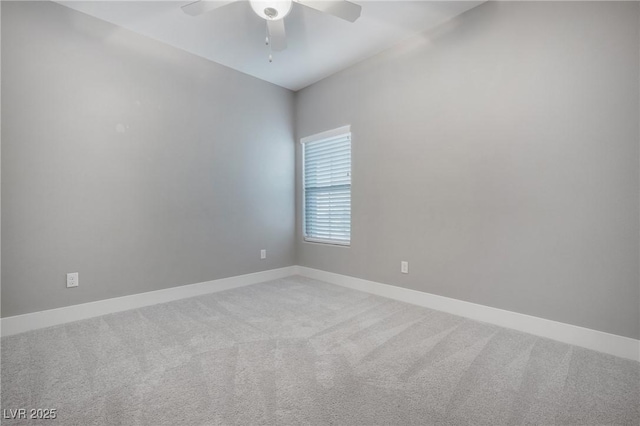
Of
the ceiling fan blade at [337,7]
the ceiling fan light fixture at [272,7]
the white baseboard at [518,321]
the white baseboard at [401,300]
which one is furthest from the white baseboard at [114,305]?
the ceiling fan blade at [337,7]

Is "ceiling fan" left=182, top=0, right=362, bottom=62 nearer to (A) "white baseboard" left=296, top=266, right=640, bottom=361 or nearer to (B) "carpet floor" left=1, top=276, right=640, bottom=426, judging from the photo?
(B) "carpet floor" left=1, top=276, right=640, bottom=426

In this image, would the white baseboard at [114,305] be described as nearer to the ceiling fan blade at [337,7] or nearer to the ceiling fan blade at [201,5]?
the ceiling fan blade at [201,5]

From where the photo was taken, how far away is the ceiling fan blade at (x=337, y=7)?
6.25ft

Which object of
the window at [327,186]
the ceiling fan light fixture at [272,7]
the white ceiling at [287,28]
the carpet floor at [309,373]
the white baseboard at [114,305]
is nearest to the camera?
the carpet floor at [309,373]

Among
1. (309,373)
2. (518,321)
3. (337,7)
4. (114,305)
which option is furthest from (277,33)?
(518,321)

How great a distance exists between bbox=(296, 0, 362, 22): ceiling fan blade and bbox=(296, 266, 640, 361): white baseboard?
96.9 inches

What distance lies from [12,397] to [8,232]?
1379 mm

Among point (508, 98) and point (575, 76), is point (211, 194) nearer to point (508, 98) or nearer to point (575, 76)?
point (508, 98)

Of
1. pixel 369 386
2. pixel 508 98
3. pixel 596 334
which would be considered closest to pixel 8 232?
pixel 369 386

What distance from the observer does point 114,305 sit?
2.68 metres

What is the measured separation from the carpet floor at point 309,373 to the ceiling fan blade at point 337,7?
2.30 m

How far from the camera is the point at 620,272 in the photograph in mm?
1887

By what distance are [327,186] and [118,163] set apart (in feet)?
7.52

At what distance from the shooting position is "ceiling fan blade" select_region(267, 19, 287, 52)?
213 cm
